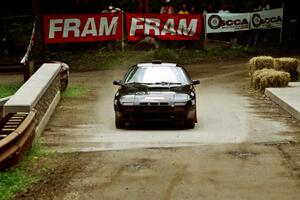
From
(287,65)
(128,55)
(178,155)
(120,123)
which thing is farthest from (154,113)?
(128,55)

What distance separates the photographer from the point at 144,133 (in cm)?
1376

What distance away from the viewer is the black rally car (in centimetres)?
1384

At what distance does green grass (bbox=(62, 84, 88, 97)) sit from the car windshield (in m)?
4.81

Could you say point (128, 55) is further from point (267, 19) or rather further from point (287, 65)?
point (287, 65)

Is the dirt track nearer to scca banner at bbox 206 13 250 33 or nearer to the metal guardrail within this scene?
the metal guardrail

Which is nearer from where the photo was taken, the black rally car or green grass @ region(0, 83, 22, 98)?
the black rally car

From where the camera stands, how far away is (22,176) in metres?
9.46

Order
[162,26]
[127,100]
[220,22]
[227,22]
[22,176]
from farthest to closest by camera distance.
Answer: [227,22], [220,22], [162,26], [127,100], [22,176]

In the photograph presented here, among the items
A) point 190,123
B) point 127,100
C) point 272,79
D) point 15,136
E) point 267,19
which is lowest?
point 190,123

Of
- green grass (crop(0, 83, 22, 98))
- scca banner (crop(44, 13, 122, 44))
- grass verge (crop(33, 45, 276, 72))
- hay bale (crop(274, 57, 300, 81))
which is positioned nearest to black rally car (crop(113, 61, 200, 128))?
green grass (crop(0, 83, 22, 98))

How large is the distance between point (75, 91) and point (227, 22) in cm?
1251

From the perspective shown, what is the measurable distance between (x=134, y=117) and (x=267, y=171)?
4.49 metres

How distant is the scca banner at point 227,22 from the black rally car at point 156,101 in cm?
1610

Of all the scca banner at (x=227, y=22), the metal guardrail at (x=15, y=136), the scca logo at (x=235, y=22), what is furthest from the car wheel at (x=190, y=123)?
the scca logo at (x=235, y=22)
